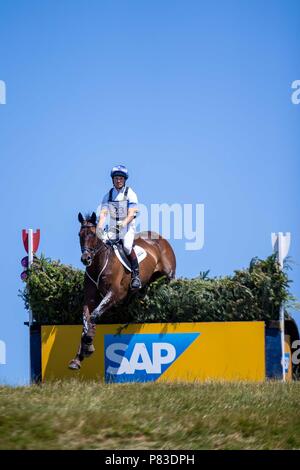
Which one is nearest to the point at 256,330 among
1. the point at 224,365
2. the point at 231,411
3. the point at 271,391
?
the point at 224,365

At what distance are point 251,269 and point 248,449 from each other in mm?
5682

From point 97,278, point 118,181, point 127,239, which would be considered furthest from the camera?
point 118,181

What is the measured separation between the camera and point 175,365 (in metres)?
12.4

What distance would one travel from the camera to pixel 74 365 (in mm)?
11602

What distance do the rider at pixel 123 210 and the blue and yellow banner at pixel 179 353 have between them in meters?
0.91

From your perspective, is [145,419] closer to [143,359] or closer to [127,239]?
[143,359]

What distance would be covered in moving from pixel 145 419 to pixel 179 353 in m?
4.59

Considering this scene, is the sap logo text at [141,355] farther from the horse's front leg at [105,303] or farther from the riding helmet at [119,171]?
the riding helmet at [119,171]

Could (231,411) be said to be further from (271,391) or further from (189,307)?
(189,307)

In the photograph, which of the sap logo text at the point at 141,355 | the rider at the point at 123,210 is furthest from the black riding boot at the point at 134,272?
the sap logo text at the point at 141,355

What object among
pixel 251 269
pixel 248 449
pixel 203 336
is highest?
pixel 251 269

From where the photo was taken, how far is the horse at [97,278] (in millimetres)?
11695

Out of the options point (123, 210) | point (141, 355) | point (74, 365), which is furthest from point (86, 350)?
point (123, 210)
